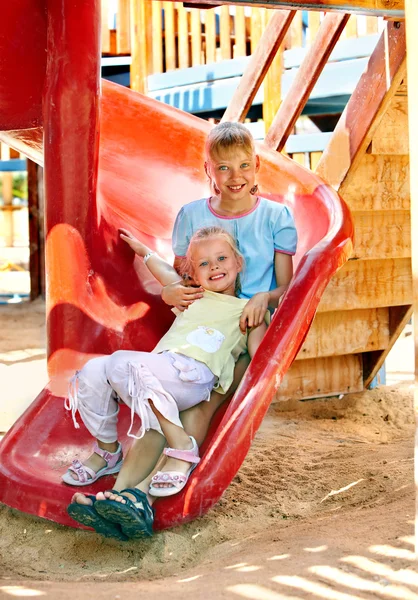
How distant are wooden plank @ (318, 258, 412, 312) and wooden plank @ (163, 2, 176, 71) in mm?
3448

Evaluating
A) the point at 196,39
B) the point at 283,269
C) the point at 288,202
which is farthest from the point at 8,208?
the point at 283,269

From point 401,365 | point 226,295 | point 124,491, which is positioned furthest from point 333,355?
point 124,491

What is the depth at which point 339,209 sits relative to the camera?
276cm

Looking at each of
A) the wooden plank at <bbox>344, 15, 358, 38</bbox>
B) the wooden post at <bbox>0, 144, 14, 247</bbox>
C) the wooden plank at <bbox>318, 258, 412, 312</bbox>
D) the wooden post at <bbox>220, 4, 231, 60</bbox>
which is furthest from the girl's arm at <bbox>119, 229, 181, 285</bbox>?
the wooden post at <bbox>0, 144, 14, 247</bbox>

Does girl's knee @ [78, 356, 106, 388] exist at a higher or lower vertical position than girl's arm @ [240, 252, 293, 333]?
lower

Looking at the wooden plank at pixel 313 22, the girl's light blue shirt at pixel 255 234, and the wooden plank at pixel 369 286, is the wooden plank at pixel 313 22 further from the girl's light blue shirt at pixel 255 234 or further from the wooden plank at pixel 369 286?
the girl's light blue shirt at pixel 255 234

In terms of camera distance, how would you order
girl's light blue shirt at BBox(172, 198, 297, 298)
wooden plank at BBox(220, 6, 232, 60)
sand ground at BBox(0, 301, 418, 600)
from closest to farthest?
sand ground at BBox(0, 301, 418, 600), girl's light blue shirt at BBox(172, 198, 297, 298), wooden plank at BBox(220, 6, 232, 60)

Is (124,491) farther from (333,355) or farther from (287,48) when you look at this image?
(287,48)

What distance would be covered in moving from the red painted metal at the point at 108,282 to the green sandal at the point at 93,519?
0.11 m

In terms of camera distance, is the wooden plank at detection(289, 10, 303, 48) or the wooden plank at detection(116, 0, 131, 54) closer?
the wooden plank at detection(289, 10, 303, 48)

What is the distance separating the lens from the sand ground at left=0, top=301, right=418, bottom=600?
1667 mm

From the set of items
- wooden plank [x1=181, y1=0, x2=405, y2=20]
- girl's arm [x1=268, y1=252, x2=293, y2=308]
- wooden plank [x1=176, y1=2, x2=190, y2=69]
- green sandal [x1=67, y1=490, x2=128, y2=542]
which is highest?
wooden plank [x1=176, y1=2, x2=190, y2=69]

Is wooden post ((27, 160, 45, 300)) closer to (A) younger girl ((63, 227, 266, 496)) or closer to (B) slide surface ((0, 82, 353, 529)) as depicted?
(B) slide surface ((0, 82, 353, 529))

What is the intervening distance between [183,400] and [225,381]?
0.16 meters
